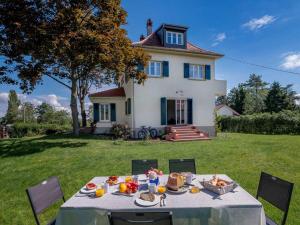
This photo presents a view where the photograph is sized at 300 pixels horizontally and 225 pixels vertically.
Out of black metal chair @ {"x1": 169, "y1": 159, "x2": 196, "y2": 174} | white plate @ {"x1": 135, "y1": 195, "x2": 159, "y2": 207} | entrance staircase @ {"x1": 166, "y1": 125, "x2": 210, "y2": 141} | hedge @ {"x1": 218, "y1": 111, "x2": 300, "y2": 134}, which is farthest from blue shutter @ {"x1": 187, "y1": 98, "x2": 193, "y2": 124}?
white plate @ {"x1": 135, "y1": 195, "x2": 159, "y2": 207}

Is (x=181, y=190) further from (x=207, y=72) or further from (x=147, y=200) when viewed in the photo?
(x=207, y=72)

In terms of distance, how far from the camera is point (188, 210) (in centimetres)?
208

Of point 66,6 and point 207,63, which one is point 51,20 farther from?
point 207,63

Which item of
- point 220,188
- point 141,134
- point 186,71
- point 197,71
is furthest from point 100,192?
point 197,71

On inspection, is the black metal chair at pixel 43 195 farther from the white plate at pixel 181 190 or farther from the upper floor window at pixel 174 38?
the upper floor window at pixel 174 38

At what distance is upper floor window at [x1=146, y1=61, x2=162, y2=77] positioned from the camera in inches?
567

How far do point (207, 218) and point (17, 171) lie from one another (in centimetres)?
647

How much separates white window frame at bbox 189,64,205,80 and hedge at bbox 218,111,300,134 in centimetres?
564

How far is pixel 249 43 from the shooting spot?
50.8 ft

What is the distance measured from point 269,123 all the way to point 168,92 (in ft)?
34.1

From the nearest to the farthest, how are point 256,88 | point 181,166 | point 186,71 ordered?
1. point 181,166
2. point 186,71
3. point 256,88

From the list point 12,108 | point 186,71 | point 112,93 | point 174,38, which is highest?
point 174,38

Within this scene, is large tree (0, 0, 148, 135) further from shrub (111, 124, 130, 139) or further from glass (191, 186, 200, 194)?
glass (191, 186, 200, 194)

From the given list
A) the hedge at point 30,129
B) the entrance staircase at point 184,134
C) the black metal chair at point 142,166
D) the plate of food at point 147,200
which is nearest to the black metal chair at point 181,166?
the black metal chair at point 142,166
